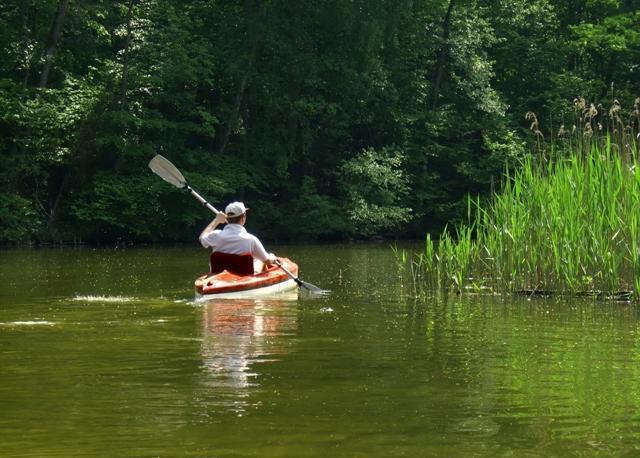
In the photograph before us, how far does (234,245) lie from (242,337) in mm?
4123

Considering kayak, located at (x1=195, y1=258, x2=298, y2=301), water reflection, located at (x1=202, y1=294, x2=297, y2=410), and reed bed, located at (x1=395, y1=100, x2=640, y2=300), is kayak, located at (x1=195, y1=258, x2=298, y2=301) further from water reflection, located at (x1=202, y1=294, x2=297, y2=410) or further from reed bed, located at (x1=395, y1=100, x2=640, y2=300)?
reed bed, located at (x1=395, y1=100, x2=640, y2=300)

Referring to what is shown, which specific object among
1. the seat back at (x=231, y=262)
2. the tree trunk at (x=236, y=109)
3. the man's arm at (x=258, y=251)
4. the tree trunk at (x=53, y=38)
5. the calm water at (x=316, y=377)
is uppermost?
the tree trunk at (x=53, y=38)

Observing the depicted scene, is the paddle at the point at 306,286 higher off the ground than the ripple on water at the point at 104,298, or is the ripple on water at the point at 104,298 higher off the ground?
the paddle at the point at 306,286

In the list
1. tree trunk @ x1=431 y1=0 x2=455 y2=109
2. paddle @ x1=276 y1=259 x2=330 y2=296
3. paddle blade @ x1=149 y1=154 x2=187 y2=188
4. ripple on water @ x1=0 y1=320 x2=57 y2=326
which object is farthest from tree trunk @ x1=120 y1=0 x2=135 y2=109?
ripple on water @ x1=0 y1=320 x2=57 y2=326

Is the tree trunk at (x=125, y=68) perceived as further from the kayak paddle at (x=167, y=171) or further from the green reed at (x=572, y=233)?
the green reed at (x=572, y=233)

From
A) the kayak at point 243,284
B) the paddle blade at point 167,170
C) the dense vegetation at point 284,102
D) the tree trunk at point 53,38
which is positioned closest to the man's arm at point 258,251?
the kayak at point 243,284

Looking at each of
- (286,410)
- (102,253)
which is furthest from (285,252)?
(286,410)

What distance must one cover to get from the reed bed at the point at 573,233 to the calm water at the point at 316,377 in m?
0.56

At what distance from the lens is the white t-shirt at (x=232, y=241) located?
15.2m

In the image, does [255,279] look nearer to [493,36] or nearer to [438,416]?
[438,416]

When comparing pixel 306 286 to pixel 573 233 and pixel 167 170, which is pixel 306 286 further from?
pixel 167 170

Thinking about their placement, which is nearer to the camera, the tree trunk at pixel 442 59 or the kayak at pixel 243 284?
the kayak at pixel 243 284

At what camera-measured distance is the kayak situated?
1484 centimetres

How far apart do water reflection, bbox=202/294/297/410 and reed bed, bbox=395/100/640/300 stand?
2580 millimetres
